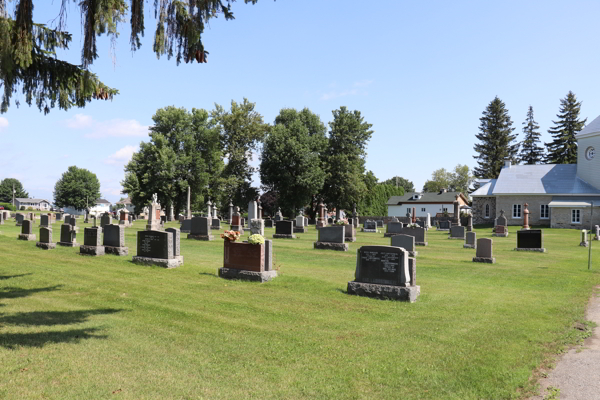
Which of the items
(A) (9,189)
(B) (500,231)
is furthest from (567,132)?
(A) (9,189)

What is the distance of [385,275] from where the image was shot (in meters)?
9.86

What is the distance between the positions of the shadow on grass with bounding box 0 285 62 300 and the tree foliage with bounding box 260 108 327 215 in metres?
40.0

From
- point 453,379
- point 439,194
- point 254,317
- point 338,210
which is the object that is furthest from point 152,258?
point 439,194

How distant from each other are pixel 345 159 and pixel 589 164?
2575cm

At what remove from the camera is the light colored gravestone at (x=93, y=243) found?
15.6 metres

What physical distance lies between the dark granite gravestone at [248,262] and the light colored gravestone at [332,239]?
29.3 ft

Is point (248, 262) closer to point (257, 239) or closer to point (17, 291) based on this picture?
point (257, 239)

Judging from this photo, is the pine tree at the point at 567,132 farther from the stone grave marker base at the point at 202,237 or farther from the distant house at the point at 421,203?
the stone grave marker base at the point at 202,237

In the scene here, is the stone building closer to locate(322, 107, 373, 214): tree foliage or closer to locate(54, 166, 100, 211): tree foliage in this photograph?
locate(322, 107, 373, 214): tree foliage

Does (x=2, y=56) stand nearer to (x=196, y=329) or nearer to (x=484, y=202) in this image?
(x=196, y=329)

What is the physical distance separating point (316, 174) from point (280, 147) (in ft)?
16.3

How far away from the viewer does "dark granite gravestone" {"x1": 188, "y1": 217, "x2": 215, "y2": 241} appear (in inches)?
952

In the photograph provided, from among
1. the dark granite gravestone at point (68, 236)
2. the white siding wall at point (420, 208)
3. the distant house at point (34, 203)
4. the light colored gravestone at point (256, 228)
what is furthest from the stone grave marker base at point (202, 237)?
the distant house at point (34, 203)

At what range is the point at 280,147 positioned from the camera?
4984cm
